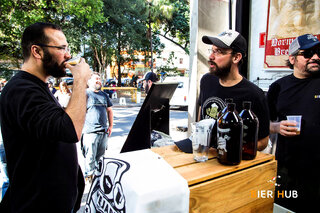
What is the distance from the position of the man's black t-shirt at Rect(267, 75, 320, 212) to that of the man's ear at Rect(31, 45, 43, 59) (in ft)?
7.30

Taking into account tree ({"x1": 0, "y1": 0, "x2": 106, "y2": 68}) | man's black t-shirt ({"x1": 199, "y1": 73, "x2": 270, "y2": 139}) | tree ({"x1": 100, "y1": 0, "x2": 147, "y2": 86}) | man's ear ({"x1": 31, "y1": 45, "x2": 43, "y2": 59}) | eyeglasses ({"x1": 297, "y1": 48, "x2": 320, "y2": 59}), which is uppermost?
tree ({"x1": 100, "y1": 0, "x2": 147, "y2": 86})

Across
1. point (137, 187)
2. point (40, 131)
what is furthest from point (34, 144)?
point (137, 187)

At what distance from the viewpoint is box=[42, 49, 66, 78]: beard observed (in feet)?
5.03

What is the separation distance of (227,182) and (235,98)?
883 millimetres

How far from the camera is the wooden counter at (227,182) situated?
1146mm

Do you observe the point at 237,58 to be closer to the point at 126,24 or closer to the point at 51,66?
the point at 51,66

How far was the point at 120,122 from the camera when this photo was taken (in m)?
9.55

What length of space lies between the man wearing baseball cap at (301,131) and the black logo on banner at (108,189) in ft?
5.21

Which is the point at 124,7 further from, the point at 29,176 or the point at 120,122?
the point at 29,176

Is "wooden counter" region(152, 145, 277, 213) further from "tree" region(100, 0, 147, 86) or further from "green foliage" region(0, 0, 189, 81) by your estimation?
"tree" region(100, 0, 147, 86)

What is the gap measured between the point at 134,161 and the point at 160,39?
77.6ft

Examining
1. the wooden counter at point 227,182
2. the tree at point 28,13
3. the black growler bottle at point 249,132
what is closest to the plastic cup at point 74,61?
the wooden counter at point 227,182

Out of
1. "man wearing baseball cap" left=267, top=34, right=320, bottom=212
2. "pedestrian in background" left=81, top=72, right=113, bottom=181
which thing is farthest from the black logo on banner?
"pedestrian in background" left=81, top=72, right=113, bottom=181

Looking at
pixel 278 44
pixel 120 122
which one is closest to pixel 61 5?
pixel 120 122
